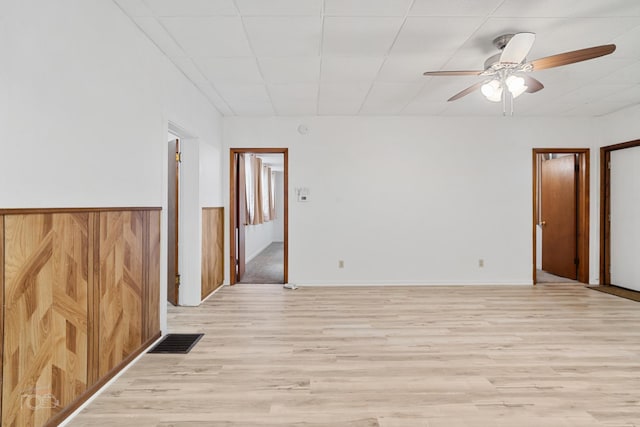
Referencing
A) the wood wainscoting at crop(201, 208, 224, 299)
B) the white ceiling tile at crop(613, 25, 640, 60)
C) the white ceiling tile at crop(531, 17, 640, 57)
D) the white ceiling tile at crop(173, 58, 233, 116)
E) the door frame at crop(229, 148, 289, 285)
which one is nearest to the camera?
the white ceiling tile at crop(531, 17, 640, 57)

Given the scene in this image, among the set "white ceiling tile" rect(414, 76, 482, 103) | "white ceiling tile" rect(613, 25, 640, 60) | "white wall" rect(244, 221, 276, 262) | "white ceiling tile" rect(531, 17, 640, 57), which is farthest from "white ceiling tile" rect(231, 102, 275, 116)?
"white ceiling tile" rect(613, 25, 640, 60)

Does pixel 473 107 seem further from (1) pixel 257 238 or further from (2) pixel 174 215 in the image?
(1) pixel 257 238

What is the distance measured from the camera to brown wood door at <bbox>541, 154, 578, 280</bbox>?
519 centimetres

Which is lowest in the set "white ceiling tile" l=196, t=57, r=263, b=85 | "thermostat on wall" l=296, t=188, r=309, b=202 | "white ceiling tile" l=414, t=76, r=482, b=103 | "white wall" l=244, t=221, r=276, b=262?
"white wall" l=244, t=221, r=276, b=262

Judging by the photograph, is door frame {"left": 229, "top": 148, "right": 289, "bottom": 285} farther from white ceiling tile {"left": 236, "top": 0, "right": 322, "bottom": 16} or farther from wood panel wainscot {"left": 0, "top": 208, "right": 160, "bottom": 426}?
white ceiling tile {"left": 236, "top": 0, "right": 322, "bottom": 16}

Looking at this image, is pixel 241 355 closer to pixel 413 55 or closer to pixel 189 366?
pixel 189 366

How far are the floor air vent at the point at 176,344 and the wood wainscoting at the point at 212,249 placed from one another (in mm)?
1143

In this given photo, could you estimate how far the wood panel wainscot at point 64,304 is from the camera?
1455 millimetres

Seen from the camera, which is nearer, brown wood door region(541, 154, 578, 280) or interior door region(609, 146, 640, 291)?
interior door region(609, 146, 640, 291)

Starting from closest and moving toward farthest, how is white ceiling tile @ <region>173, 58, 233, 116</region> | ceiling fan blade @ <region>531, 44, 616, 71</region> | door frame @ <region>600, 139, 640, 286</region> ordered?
ceiling fan blade @ <region>531, 44, 616, 71</region> < white ceiling tile @ <region>173, 58, 233, 116</region> < door frame @ <region>600, 139, 640, 286</region>

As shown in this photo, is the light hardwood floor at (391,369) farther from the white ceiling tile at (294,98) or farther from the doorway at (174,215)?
the white ceiling tile at (294,98)

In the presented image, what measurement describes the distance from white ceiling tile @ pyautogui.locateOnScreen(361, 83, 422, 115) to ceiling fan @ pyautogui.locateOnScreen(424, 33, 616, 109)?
1.01 metres

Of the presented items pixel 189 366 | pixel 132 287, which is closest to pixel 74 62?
pixel 132 287

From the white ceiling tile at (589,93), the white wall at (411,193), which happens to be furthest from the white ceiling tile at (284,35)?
the white ceiling tile at (589,93)
